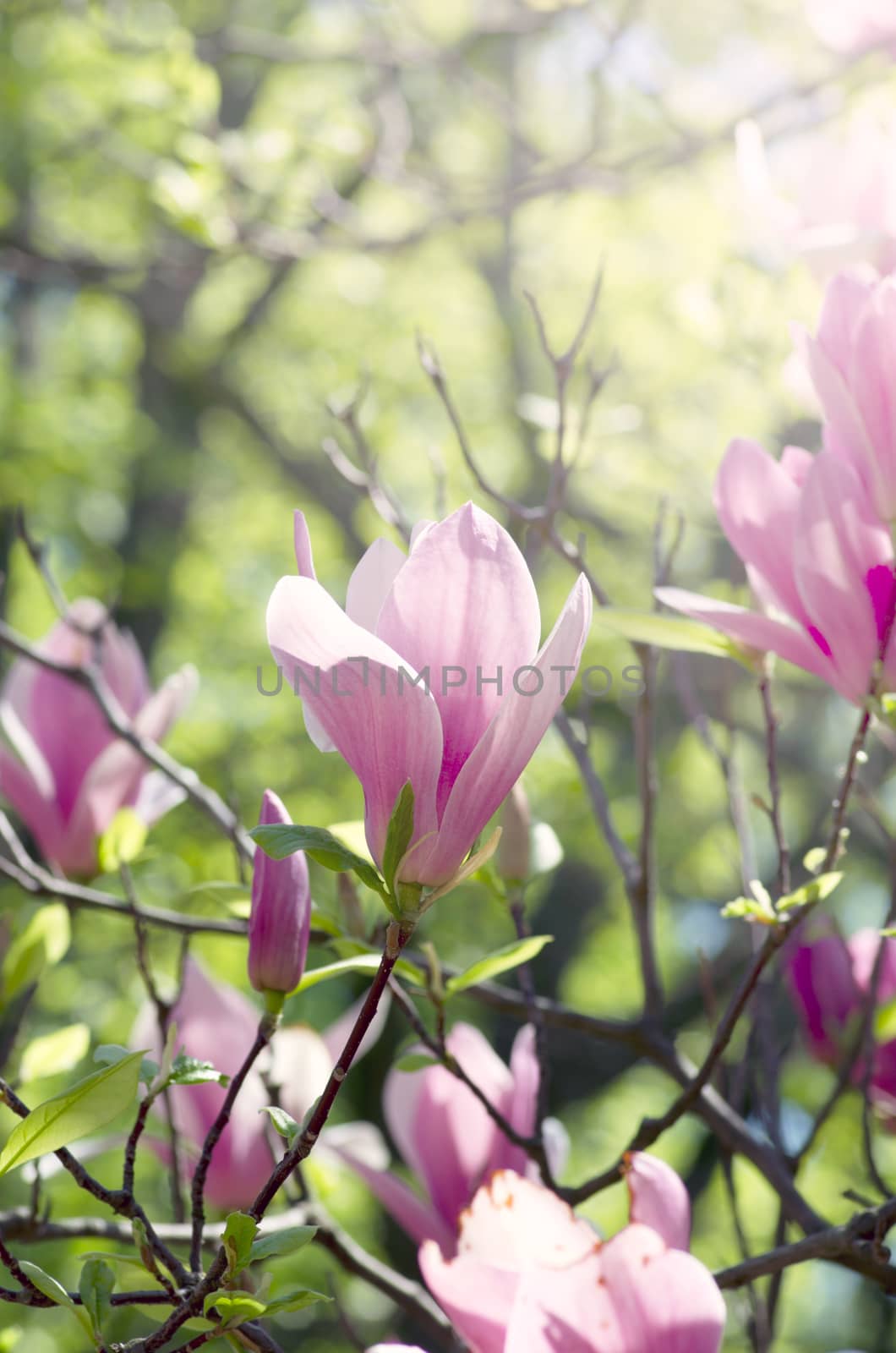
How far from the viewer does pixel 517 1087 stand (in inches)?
29.8

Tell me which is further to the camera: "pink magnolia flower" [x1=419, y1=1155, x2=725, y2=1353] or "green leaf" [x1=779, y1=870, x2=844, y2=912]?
"green leaf" [x1=779, y1=870, x2=844, y2=912]

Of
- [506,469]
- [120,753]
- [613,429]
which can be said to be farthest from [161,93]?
[506,469]

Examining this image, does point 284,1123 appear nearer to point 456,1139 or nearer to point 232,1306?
point 232,1306

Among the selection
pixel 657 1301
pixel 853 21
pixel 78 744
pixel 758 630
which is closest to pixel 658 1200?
pixel 657 1301

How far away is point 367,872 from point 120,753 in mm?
570

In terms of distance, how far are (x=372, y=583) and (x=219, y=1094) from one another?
524 millimetres

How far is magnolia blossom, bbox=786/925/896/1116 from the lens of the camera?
0.96 m

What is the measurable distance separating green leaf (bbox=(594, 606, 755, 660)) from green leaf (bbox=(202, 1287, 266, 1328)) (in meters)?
0.34

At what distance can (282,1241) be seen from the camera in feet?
1.49

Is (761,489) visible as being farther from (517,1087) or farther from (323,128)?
(323,128)

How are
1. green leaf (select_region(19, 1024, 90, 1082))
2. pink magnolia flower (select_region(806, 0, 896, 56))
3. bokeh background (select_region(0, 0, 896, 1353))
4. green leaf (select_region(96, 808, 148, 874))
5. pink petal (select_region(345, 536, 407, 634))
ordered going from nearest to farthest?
pink petal (select_region(345, 536, 407, 634)), green leaf (select_region(19, 1024, 90, 1082)), green leaf (select_region(96, 808, 148, 874)), pink magnolia flower (select_region(806, 0, 896, 56)), bokeh background (select_region(0, 0, 896, 1353))

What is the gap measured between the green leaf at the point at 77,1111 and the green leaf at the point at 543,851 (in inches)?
14.2

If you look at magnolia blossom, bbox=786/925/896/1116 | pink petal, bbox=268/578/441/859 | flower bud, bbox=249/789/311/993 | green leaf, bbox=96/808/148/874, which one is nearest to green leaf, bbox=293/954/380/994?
flower bud, bbox=249/789/311/993

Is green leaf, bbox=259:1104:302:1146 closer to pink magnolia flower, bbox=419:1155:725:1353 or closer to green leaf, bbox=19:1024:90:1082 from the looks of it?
pink magnolia flower, bbox=419:1155:725:1353
